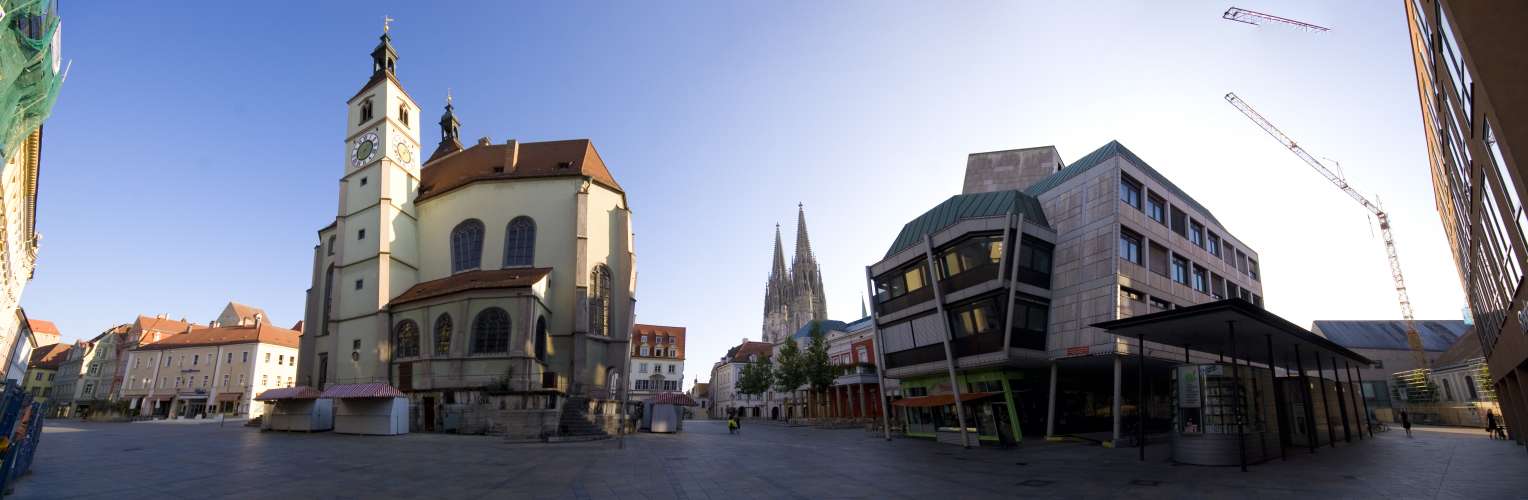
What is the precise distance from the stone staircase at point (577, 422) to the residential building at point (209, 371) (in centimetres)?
5349

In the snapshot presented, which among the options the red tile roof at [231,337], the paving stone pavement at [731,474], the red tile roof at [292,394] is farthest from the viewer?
the red tile roof at [231,337]

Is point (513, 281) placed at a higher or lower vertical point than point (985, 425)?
higher

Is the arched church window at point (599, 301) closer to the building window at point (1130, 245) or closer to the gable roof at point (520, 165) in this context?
the gable roof at point (520, 165)

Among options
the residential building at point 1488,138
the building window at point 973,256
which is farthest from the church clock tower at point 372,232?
the residential building at point 1488,138

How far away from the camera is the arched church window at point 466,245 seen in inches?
1695

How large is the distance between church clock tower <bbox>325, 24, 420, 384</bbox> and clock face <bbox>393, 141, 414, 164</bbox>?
0.27ft

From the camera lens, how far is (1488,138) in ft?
35.6

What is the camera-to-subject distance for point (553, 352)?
128 feet

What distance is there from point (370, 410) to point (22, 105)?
17.8 m

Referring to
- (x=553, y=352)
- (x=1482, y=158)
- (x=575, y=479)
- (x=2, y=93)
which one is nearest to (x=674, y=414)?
(x=553, y=352)

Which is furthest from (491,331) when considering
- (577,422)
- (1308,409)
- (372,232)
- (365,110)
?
(1308,409)

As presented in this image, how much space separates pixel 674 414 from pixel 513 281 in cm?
1191

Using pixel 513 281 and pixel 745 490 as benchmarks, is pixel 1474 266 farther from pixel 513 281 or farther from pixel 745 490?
pixel 513 281

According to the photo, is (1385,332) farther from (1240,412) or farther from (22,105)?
(22,105)
